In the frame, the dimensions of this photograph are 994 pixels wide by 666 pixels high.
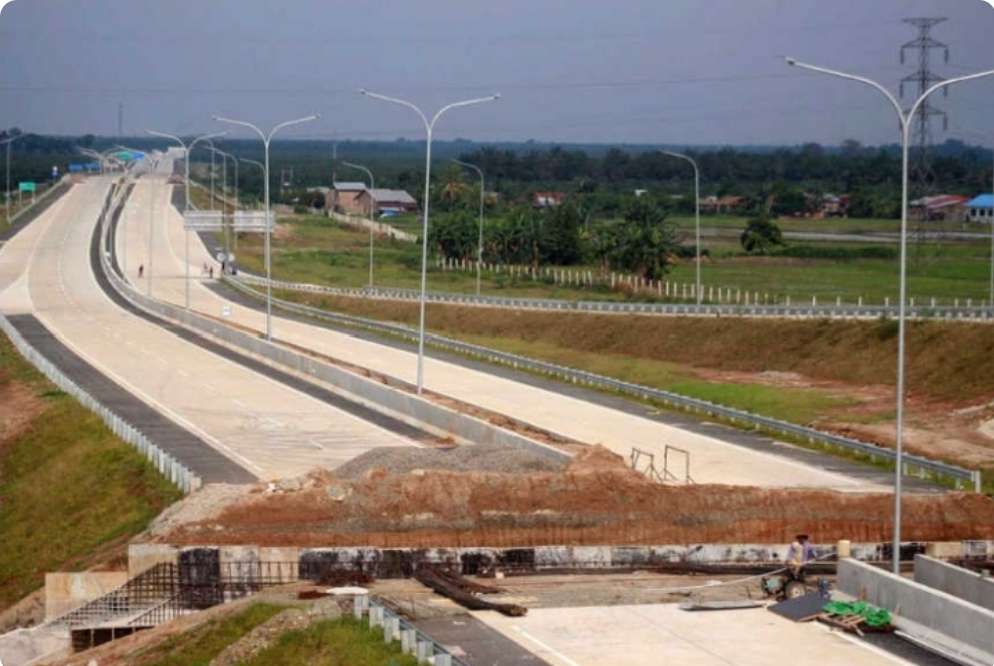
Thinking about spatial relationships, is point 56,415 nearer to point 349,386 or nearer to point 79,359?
point 349,386

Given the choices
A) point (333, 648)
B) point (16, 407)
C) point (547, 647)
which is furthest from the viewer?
point (16, 407)

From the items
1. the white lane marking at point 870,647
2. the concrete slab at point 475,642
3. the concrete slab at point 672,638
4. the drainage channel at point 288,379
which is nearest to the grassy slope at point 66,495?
the drainage channel at point 288,379

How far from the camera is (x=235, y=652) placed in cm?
3031

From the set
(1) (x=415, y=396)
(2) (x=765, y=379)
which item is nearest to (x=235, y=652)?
(1) (x=415, y=396)

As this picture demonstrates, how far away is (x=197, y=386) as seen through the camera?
67938 millimetres

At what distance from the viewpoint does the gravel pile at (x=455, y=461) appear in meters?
44.8

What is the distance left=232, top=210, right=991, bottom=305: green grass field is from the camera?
106m

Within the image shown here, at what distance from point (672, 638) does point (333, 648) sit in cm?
504

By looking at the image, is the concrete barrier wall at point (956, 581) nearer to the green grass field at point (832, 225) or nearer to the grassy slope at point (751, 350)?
the grassy slope at point (751, 350)

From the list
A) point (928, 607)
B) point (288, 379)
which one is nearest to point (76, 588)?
point (928, 607)

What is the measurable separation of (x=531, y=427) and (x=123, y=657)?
2452 cm

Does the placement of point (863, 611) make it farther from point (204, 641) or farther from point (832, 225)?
point (832, 225)

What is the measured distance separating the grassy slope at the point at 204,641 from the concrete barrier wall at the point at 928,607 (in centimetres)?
931

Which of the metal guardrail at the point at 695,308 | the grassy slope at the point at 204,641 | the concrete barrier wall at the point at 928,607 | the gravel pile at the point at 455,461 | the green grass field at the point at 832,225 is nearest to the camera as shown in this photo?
the concrete barrier wall at the point at 928,607
